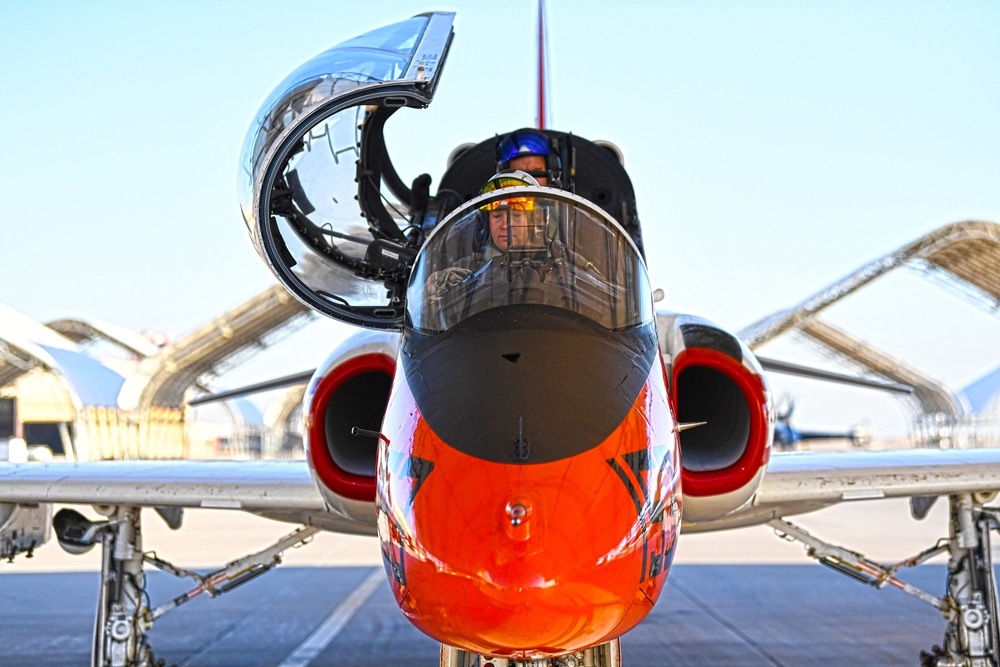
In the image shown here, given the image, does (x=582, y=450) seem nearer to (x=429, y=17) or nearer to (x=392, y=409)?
(x=392, y=409)

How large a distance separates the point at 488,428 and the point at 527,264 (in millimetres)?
763

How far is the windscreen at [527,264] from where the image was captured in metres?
3.50

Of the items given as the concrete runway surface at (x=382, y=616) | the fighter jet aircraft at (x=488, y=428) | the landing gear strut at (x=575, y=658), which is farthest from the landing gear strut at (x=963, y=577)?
the landing gear strut at (x=575, y=658)

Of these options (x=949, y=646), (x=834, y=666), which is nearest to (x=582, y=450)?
(x=949, y=646)

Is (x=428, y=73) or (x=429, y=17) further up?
(x=429, y=17)

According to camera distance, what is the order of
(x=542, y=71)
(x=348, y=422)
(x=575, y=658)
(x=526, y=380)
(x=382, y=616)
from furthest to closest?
(x=382, y=616), (x=542, y=71), (x=348, y=422), (x=575, y=658), (x=526, y=380)

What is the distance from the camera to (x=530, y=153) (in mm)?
4805

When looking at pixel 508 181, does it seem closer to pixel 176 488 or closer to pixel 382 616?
pixel 176 488

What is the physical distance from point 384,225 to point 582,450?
272 cm

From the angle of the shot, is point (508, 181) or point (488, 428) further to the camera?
point (508, 181)

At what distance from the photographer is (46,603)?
33.3 ft

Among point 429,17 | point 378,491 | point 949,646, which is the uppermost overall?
point 429,17

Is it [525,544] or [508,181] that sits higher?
[508,181]

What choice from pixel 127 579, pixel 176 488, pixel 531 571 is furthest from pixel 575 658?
pixel 127 579
